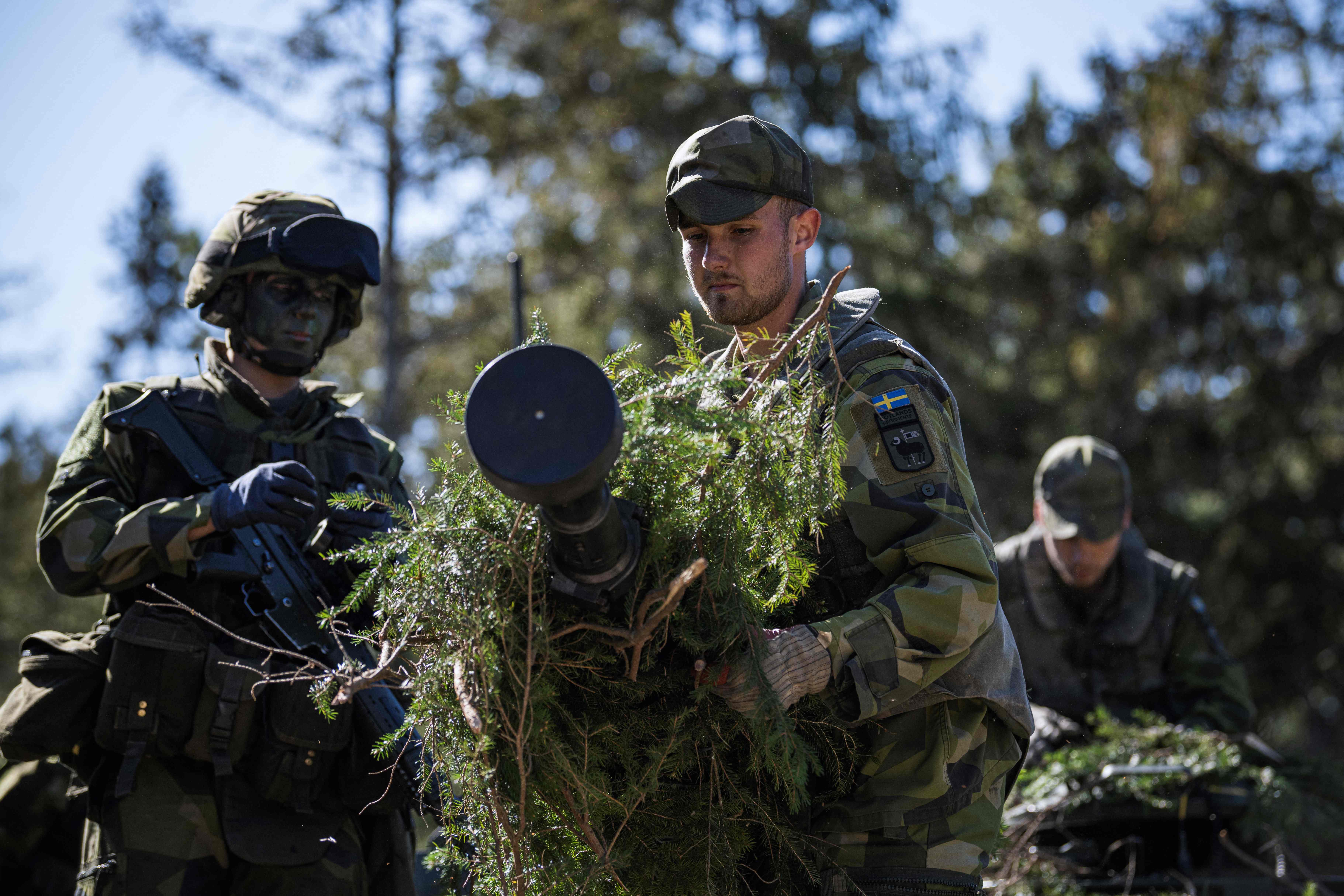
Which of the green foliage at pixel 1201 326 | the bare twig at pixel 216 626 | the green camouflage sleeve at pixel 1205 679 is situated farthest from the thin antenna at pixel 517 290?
the green foliage at pixel 1201 326

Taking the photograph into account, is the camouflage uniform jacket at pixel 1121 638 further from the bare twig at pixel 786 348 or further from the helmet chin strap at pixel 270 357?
the bare twig at pixel 786 348

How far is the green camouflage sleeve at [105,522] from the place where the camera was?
Answer: 152 inches

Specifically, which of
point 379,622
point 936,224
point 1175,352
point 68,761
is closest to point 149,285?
point 936,224

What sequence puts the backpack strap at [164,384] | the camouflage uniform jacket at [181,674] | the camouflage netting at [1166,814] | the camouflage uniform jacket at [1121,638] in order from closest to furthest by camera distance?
the camouflage uniform jacket at [181,674] < the backpack strap at [164,384] < the camouflage netting at [1166,814] < the camouflage uniform jacket at [1121,638]

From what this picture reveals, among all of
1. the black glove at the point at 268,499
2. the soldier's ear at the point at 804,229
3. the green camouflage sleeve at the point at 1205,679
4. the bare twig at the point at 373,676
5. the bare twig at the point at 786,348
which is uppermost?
the soldier's ear at the point at 804,229

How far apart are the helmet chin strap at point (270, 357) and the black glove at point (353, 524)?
728 mm

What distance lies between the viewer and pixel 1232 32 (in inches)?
560

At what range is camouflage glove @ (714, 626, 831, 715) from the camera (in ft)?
8.41

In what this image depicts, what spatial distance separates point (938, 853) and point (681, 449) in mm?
1169

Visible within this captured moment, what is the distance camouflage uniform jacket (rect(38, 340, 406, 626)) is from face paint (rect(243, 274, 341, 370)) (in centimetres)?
16

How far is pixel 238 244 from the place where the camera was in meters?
4.50

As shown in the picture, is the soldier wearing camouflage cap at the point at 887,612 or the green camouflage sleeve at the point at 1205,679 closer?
the soldier wearing camouflage cap at the point at 887,612

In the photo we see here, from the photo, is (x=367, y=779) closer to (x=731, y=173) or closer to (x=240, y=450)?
(x=240, y=450)

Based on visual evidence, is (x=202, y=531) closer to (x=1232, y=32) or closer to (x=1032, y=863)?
(x=1032, y=863)
